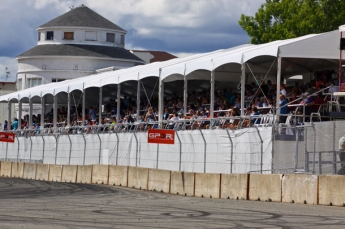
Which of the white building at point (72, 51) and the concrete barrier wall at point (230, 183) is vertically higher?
the white building at point (72, 51)

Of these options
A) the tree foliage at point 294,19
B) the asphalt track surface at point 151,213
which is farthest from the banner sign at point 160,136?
the tree foliage at point 294,19

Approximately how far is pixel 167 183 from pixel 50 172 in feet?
44.0

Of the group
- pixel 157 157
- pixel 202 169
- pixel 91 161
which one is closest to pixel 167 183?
pixel 202 169

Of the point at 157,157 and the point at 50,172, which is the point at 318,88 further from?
the point at 50,172

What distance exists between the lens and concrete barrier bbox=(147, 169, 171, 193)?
96.9ft

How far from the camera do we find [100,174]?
3622 cm

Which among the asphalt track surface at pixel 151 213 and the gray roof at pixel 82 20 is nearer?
the asphalt track surface at pixel 151 213

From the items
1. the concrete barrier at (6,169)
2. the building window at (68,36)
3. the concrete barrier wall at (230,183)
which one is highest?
the building window at (68,36)

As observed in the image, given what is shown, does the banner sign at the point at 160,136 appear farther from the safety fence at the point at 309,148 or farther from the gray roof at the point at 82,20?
the gray roof at the point at 82,20

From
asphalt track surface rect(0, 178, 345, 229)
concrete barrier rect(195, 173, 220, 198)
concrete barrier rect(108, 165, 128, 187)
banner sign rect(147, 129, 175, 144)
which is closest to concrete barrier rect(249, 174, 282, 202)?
asphalt track surface rect(0, 178, 345, 229)

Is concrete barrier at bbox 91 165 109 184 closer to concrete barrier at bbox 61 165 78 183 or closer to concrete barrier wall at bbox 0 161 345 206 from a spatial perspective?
concrete barrier wall at bbox 0 161 345 206

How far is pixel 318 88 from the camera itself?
28.0 m

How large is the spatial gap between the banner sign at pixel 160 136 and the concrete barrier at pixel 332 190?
10.4 meters

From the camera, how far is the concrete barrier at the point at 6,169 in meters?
47.4
